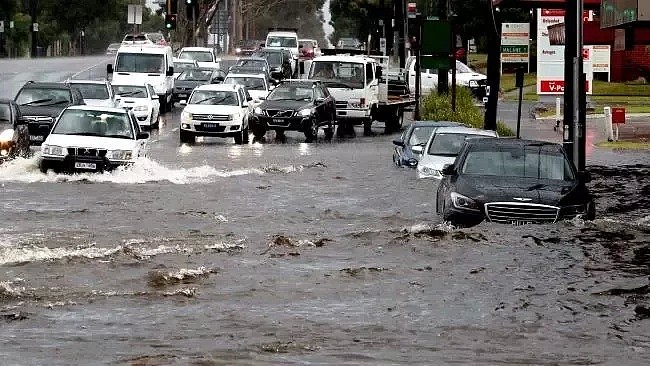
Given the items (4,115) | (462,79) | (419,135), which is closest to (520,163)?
(419,135)

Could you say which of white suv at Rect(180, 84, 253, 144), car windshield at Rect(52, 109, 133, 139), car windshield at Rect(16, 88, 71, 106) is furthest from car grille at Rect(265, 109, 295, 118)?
car windshield at Rect(52, 109, 133, 139)

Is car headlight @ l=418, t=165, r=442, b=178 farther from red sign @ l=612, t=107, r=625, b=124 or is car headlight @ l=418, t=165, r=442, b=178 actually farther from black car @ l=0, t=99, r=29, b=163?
red sign @ l=612, t=107, r=625, b=124

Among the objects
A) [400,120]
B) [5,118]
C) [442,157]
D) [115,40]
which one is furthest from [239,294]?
[115,40]

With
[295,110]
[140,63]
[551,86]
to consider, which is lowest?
[295,110]

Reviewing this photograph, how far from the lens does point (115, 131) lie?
3073 centimetres

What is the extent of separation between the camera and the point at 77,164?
29.9m

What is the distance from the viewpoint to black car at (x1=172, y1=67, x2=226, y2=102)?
60656 mm

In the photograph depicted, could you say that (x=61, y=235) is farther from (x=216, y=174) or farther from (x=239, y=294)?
(x=216, y=174)

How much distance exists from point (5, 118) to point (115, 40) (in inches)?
5370

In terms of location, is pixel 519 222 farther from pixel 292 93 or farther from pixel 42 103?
pixel 292 93

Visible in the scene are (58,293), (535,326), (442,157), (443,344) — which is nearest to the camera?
(443,344)

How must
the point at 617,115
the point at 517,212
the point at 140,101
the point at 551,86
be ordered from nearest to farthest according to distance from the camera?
the point at 517,212, the point at 617,115, the point at 551,86, the point at 140,101

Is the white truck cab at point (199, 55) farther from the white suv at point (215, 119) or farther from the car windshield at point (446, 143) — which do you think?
the car windshield at point (446, 143)

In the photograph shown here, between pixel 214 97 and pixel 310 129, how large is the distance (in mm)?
3088
